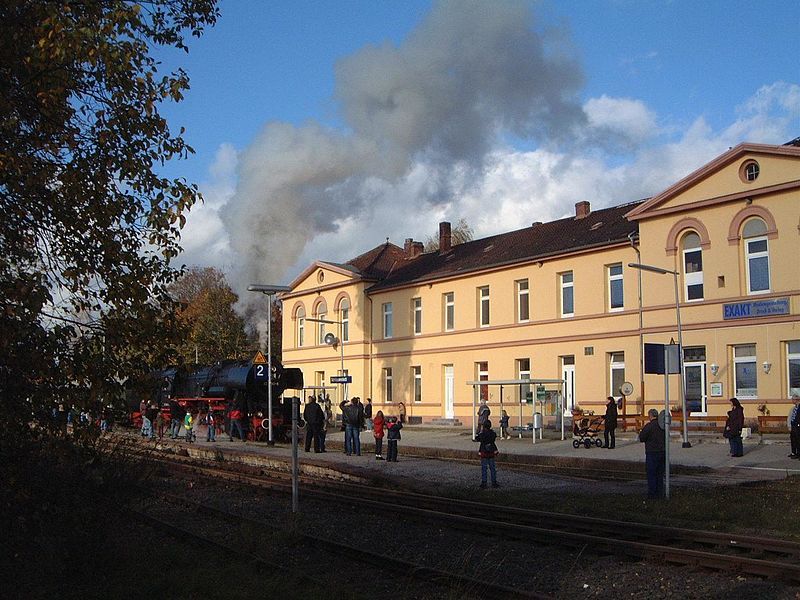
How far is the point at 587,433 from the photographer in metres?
26.6

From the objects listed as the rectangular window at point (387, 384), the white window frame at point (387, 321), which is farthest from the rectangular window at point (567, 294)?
the rectangular window at point (387, 384)

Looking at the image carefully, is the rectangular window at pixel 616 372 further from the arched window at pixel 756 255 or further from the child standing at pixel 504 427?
the arched window at pixel 756 255

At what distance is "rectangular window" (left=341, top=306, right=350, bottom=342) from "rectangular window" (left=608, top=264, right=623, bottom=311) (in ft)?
63.1

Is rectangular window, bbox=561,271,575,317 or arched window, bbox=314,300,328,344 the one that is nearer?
rectangular window, bbox=561,271,575,317

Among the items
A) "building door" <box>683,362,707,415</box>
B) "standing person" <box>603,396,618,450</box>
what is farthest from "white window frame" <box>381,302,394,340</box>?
"standing person" <box>603,396,618,450</box>

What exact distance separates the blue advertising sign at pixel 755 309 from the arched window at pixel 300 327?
97.3 ft

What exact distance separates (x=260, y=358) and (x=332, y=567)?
827 inches

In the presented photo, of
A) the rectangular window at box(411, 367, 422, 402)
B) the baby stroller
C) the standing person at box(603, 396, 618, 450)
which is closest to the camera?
the standing person at box(603, 396, 618, 450)

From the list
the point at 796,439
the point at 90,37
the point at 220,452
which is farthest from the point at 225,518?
the point at 796,439

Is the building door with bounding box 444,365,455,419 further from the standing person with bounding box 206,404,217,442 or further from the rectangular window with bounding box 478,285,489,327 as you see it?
the standing person with bounding box 206,404,217,442

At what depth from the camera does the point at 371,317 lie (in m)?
48.8

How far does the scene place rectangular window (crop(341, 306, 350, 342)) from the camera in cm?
4997

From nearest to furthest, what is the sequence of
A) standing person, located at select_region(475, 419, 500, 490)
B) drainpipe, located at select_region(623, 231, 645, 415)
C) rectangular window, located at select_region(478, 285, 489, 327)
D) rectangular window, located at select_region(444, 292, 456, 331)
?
standing person, located at select_region(475, 419, 500, 490), drainpipe, located at select_region(623, 231, 645, 415), rectangular window, located at select_region(478, 285, 489, 327), rectangular window, located at select_region(444, 292, 456, 331)

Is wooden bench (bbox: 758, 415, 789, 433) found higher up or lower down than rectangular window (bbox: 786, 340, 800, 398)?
lower down
